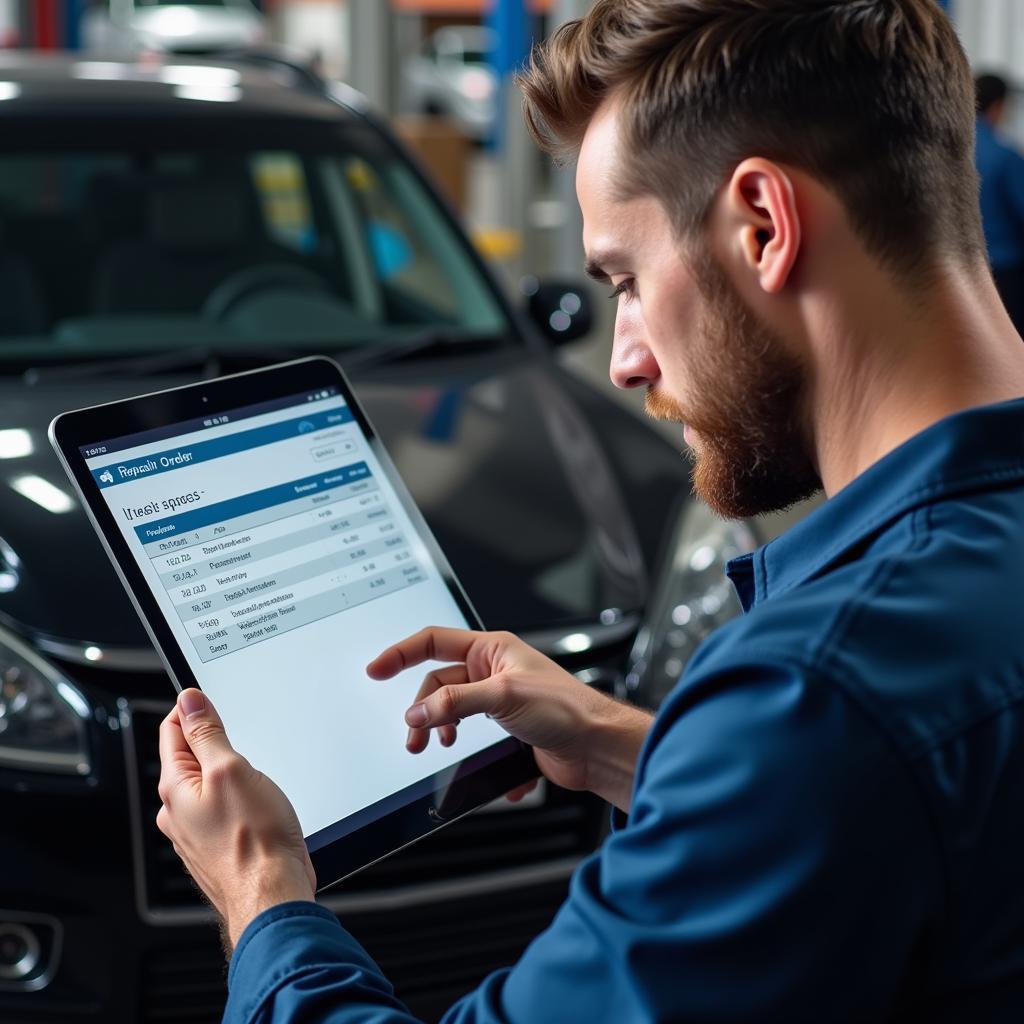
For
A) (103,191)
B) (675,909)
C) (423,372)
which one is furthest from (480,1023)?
(103,191)

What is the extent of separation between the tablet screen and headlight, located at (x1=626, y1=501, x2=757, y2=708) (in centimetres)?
84

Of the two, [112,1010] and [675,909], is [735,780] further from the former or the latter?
[112,1010]

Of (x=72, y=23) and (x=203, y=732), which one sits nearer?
(x=203, y=732)

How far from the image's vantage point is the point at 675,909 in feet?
2.83

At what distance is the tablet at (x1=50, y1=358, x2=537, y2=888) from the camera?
1373 mm

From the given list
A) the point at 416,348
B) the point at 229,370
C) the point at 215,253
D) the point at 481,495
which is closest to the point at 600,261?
the point at 481,495

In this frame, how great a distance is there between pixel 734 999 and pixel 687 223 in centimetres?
54

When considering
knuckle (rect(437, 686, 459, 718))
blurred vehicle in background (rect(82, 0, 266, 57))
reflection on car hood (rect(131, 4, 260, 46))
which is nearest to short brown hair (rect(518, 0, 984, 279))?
knuckle (rect(437, 686, 459, 718))

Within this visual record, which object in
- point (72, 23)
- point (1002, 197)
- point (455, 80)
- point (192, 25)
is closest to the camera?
point (1002, 197)

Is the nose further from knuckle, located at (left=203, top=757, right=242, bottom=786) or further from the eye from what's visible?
knuckle, located at (left=203, top=757, right=242, bottom=786)

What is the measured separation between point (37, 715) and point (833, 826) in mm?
1520

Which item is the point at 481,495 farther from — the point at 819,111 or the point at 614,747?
the point at 819,111

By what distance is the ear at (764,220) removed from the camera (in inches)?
39.8

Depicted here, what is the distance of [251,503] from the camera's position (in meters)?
1.46
